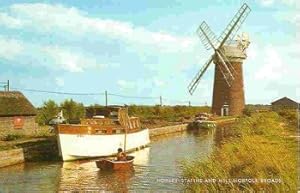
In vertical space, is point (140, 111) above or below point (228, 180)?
above

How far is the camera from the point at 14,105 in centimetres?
2808

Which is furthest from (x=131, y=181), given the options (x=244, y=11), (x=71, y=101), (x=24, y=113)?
(x=244, y=11)


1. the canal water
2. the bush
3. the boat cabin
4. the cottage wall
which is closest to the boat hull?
the boat cabin

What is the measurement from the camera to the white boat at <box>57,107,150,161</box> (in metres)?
23.6

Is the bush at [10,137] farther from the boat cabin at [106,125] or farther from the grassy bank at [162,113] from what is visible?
the grassy bank at [162,113]

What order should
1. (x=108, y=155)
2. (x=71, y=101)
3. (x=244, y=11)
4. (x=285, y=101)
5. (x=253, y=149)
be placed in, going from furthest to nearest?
(x=285, y=101), (x=244, y=11), (x=71, y=101), (x=108, y=155), (x=253, y=149)

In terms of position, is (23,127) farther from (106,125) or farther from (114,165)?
(114,165)

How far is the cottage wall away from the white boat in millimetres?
4375

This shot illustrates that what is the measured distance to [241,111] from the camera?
5450 cm

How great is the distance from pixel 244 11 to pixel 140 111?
14.0m

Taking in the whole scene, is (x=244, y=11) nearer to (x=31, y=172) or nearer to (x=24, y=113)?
(x=24, y=113)

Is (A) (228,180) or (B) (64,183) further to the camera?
(B) (64,183)

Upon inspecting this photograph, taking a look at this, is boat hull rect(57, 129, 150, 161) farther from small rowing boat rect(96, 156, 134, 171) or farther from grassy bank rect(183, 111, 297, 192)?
grassy bank rect(183, 111, 297, 192)

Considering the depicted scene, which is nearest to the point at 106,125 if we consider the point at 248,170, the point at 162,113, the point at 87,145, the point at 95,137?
the point at 95,137
